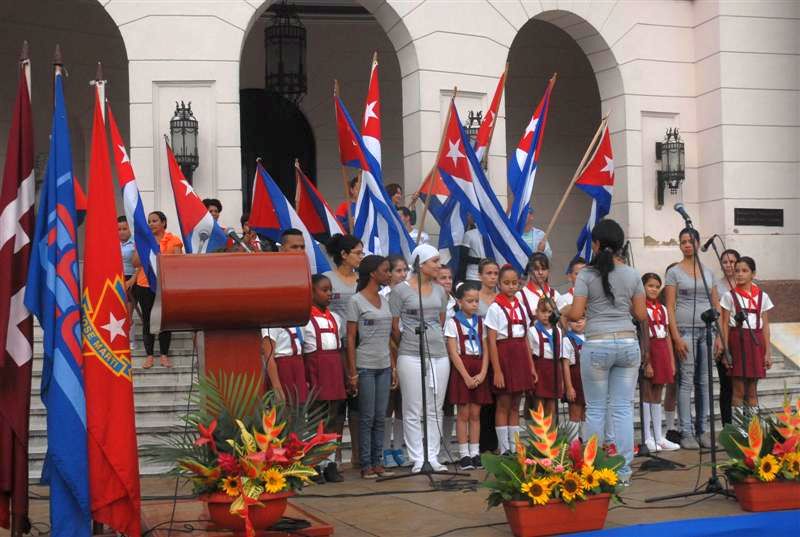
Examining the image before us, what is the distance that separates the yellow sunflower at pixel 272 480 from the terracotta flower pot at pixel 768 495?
2.94 m

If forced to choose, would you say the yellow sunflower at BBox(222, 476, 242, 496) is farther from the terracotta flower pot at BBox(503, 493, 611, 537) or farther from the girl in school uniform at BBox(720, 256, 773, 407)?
the girl in school uniform at BBox(720, 256, 773, 407)

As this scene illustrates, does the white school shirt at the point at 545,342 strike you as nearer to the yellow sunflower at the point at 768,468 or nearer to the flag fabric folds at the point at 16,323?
the yellow sunflower at the point at 768,468

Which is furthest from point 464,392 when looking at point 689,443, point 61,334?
point 61,334

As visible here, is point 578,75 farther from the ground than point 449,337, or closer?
farther from the ground

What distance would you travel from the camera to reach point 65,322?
5.82 metres

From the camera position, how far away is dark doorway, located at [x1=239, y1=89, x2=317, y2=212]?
16.4 meters

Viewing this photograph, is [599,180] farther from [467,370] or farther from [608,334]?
[608,334]

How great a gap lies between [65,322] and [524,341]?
4238 mm

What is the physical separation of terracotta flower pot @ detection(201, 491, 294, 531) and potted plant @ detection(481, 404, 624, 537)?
1265mm

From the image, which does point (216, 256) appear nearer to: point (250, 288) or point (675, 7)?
point (250, 288)

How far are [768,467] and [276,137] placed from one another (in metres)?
11.1

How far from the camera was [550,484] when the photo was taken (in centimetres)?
614

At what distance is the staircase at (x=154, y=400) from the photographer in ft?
29.9

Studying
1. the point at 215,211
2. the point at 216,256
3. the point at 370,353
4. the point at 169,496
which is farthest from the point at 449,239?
the point at 216,256
